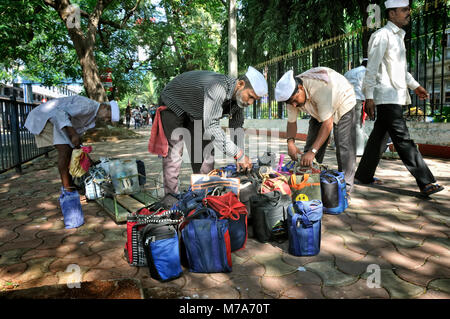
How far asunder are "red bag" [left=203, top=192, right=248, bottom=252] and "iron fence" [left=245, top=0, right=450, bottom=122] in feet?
15.9

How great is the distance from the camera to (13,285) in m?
2.30

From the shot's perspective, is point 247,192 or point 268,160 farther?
point 268,160

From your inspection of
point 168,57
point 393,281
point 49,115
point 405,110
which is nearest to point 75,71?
point 168,57

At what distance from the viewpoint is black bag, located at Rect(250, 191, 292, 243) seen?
2.86 m

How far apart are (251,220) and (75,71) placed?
60.3 feet

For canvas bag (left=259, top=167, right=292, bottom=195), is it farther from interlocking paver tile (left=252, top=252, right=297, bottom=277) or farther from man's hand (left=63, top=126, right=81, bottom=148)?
man's hand (left=63, top=126, right=81, bottom=148)

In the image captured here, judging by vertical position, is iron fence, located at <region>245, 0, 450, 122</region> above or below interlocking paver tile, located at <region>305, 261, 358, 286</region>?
above

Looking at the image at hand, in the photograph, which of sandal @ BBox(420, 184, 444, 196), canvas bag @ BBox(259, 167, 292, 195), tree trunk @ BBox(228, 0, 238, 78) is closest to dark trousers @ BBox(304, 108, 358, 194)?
sandal @ BBox(420, 184, 444, 196)

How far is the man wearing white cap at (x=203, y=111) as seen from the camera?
9.90ft

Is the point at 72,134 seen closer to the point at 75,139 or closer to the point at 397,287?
the point at 75,139

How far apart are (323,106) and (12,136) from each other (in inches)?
258

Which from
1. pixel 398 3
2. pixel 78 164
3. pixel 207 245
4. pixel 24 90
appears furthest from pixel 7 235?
pixel 24 90

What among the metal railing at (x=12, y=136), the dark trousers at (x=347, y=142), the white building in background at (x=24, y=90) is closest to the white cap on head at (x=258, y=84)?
the dark trousers at (x=347, y=142)

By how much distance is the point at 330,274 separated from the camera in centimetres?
233
